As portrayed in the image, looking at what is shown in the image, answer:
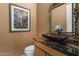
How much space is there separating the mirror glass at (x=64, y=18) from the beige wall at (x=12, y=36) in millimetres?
179

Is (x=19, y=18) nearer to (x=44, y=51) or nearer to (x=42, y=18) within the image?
(x=42, y=18)

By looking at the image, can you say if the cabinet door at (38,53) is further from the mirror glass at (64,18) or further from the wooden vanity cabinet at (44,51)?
the mirror glass at (64,18)

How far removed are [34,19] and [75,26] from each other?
38cm

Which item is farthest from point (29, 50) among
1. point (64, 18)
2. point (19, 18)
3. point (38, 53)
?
point (64, 18)

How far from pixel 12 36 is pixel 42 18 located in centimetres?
32

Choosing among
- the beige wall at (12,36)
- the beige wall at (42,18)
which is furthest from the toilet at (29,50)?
the beige wall at (42,18)

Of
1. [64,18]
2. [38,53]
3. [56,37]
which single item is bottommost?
[38,53]

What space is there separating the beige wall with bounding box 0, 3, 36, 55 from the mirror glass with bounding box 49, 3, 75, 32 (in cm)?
18

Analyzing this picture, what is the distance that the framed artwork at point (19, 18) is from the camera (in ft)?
4.44

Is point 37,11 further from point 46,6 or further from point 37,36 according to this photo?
point 37,36

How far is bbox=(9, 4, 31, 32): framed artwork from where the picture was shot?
53.3 inches

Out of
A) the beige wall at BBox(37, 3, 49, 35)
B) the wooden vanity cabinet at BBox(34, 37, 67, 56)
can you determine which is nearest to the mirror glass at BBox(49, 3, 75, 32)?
the beige wall at BBox(37, 3, 49, 35)

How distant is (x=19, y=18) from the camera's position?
1364 mm

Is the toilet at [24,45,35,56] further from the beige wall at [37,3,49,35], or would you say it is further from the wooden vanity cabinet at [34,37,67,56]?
the beige wall at [37,3,49,35]
